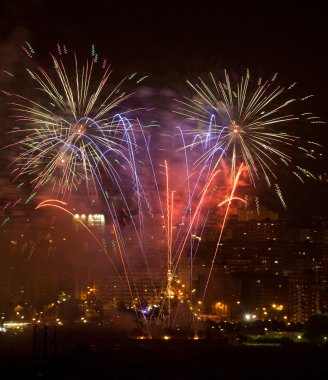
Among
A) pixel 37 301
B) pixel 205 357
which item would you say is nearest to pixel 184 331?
pixel 205 357

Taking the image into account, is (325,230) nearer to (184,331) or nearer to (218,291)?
(218,291)

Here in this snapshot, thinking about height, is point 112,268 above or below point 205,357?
above

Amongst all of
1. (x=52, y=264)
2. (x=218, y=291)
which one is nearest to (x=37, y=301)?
(x=52, y=264)

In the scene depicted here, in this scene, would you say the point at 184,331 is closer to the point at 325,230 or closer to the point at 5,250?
the point at 5,250

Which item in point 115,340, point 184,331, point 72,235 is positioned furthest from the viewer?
point 72,235

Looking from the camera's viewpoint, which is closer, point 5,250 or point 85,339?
point 85,339

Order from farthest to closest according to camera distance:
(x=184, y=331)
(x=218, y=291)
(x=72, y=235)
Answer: (x=218, y=291)
(x=72, y=235)
(x=184, y=331)

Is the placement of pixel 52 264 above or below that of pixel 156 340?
above

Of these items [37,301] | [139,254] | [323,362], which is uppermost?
[139,254]

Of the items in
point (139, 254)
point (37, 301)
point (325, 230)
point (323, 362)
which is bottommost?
point (323, 362)
